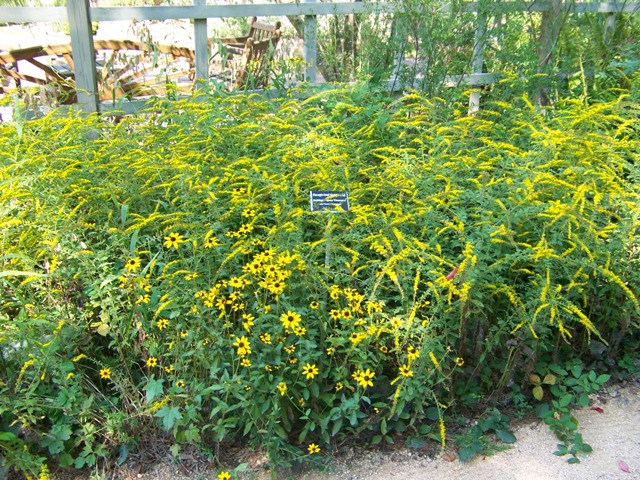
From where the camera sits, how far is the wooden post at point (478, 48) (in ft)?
15.8

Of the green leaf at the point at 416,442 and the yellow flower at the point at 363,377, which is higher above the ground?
the yellow flower at the point at 363,377

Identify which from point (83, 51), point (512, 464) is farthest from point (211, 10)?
point (512, 464)

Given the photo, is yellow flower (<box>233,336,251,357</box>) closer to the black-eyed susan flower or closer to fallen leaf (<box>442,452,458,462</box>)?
the black-eyed susan flower

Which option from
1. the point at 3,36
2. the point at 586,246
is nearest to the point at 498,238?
the point at 586,246

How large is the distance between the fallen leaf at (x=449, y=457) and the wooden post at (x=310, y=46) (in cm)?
334

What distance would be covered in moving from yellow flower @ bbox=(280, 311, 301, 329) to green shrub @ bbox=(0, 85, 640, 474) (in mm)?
11

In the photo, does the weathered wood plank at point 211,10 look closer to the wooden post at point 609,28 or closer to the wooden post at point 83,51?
the wooden post at point 83,51

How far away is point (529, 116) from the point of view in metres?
4.12

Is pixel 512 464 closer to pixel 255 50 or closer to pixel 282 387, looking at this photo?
pixel 282 387

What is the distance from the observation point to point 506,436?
267 cm

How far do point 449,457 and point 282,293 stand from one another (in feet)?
3.27

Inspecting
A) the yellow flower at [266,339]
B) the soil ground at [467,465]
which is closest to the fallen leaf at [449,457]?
the soil ground at [467,465]

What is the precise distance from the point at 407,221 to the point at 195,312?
1059 millimetres

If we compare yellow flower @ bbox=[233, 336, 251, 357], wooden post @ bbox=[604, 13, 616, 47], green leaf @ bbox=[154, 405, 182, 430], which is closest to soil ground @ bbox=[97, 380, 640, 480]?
green leaf @ bbox=[154, 405, 182, 430]
